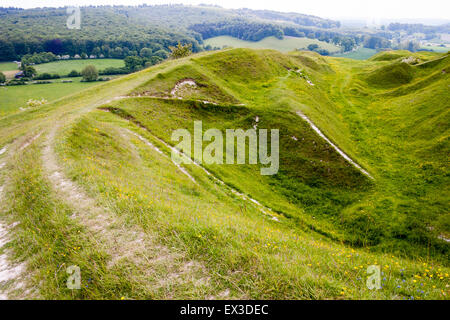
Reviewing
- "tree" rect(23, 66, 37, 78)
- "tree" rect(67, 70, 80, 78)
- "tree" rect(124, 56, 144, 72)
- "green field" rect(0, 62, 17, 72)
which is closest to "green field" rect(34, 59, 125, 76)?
"tree" rect(67, 70, 80, 78)

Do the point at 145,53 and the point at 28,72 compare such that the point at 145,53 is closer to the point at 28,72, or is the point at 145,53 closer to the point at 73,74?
the point at 73,74

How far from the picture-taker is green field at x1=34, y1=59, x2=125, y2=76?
136875mm

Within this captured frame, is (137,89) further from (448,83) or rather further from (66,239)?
(448,83)

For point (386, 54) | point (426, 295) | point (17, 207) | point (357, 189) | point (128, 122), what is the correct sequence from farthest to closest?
point (386, 54) → point (128, 122) → point (357, 189) → point (17, 207) → point (426, 295)

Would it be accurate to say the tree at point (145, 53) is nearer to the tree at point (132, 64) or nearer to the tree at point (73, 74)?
the tree at point (132, 64)

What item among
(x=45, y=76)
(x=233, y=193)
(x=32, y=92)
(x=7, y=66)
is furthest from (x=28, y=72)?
(x=233, y=193)

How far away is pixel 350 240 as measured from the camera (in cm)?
2036

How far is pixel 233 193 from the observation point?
864 inches

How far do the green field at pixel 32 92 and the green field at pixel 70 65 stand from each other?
23768 millimetres

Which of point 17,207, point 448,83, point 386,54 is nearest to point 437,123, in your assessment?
point 448,83

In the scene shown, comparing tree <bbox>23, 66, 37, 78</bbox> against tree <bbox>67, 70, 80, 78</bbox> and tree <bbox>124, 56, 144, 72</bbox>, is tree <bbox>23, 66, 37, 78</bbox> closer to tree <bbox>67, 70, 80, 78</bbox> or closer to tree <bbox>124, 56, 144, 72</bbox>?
tree <bbox>67, 70, 80, 78</bbox>

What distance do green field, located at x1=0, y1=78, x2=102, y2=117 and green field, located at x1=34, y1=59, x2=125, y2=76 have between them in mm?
23768
